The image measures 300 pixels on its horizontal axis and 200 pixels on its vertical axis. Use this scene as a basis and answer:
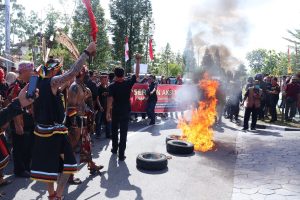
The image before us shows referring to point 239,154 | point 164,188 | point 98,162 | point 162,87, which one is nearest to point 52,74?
point 164,188

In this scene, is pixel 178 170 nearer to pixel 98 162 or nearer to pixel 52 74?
pixel 98 162

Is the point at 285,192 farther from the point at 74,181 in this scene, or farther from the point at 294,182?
the point at 74,181

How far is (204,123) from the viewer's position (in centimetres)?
1017

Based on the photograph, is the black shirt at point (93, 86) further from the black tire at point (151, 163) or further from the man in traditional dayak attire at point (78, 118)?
the black tire at point (151, 163)

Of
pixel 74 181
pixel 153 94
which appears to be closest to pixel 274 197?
pixel 74 181

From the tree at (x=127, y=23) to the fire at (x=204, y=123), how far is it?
108 ft

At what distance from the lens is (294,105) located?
563 inches

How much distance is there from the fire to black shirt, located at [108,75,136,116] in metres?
2.53

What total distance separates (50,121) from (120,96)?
3241 millimetres

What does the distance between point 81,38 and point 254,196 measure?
121 feet

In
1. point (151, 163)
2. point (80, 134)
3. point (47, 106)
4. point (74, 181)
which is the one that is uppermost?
point (47, 106)

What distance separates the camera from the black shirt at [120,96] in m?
7.37

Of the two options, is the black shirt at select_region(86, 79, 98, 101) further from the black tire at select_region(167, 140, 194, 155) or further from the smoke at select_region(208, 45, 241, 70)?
the smoke at select_region(208, 45, 241, 70)

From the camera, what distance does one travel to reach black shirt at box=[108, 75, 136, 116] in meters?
7.37
